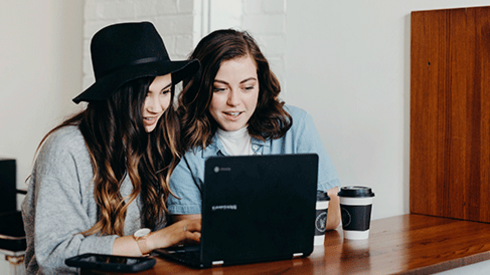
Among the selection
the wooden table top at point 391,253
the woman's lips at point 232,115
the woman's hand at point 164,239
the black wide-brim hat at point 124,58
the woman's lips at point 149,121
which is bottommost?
the wooden table top at point 391,253

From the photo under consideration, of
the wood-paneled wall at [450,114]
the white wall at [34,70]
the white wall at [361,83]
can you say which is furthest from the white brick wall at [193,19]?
the wood-paneled wall at [450,114]

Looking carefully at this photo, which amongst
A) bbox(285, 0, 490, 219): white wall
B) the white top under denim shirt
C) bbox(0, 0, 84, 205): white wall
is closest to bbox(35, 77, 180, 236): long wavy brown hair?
the white top under denim shirt

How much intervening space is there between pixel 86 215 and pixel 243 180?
41 cm

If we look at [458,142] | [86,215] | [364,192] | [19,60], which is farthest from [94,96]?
[19,60]

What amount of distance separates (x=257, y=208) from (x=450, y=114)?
96 cm

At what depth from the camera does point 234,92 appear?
154cm

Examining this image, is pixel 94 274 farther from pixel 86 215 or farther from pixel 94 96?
pixel 94 96

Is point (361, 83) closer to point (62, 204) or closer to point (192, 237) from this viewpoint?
point (192, 237)

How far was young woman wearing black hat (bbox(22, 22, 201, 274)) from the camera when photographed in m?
1.12

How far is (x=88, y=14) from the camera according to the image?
6.97ft

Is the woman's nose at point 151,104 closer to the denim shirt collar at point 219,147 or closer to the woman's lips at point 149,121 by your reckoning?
the woman's lips at point 149,121

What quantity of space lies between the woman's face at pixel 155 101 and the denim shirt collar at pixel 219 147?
28 centimetres

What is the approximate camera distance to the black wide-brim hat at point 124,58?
47.8 inches

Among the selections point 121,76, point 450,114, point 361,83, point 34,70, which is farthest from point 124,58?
point 34,70
